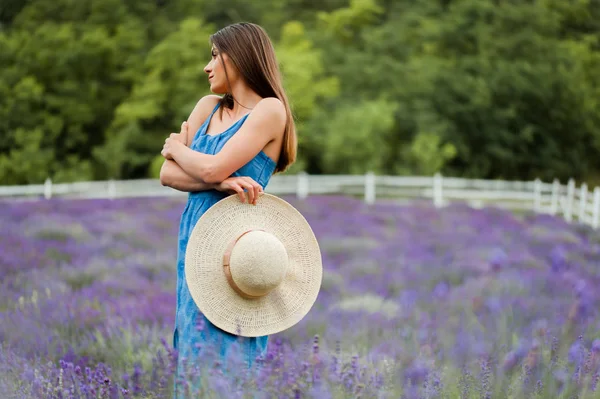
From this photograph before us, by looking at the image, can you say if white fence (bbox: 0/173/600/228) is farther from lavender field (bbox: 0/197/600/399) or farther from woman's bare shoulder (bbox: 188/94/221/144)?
woman's bare shoulder (bbox: 188/94/221/144)

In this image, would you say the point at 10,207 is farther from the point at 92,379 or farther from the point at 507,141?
the point at 507,141

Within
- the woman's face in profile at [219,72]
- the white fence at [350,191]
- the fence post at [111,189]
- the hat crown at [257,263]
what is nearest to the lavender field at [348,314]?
the hat crown at [257,263]

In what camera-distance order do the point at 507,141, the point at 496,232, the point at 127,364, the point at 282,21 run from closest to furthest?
1. the point at 127,364
2. the point at 496,232
3. the point at 507,141
4. the point at 282,21

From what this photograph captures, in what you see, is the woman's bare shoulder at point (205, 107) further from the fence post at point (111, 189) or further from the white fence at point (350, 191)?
the fence post at point (111, 189)

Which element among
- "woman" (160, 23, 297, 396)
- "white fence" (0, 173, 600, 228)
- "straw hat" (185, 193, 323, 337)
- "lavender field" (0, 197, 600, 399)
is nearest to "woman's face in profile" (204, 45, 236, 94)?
"woman" (160, 23, 297, 396)

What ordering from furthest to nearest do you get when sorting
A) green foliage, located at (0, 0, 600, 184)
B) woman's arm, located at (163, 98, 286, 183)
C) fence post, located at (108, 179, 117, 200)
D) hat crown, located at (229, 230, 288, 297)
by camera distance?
green foliage, located at (0, 0, 600, 184), fence post, located at (108, 179, 117, 200), woman's arm, located at (163, 98, 286, 183), hat crown, located at (229, 230, 288, 297)

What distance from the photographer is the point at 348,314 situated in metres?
6.14

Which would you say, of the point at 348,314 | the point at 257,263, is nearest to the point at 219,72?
the point at 257,263

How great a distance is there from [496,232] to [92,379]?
10.4 m

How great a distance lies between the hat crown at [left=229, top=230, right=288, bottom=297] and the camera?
259 centimetres

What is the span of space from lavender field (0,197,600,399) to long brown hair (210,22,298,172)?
895 millimetres

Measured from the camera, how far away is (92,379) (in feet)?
9.48

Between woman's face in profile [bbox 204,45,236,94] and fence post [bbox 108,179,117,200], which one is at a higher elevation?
woman's face in profile [bbox 204,45,236,94]

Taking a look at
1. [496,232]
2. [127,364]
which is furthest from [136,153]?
[127,364]
